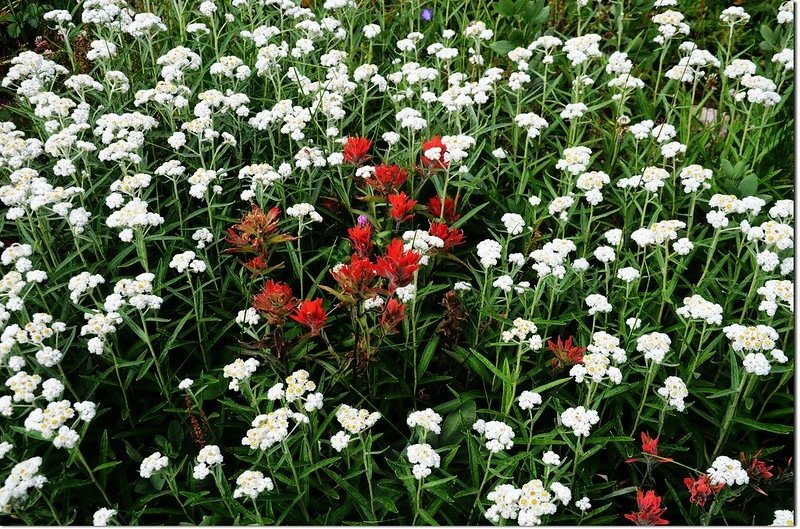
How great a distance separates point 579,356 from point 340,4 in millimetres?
2360

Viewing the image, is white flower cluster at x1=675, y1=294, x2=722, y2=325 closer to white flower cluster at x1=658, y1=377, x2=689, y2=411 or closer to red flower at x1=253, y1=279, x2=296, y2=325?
white flower cluster at x1=658, y1=377, x2=689, y2=411

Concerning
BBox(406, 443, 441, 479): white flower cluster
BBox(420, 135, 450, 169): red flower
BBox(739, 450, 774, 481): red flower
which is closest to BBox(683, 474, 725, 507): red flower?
BBox(739, 450, 774, 481): red flower

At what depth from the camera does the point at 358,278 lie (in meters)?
2.23

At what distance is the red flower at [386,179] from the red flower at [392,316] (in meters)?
0.69

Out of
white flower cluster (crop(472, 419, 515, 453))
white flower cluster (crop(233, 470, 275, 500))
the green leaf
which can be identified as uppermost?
white flower cluster (crop(233, 470, 275, 500))

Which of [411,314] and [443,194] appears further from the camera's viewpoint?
[443,194]

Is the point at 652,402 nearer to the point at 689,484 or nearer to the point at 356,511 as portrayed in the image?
the point at 689,484

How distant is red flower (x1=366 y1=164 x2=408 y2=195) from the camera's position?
2906 millimetres

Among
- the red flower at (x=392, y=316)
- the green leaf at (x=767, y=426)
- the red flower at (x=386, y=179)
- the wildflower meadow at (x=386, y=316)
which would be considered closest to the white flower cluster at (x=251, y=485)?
the wildflower meadow at (x=386, y=316)

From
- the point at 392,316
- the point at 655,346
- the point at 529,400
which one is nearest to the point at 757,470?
the point at 655,346

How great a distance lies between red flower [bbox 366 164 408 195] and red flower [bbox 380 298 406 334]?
2.27 ft

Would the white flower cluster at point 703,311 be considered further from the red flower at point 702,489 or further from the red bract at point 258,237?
the red bract at point 258,237

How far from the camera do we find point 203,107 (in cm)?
308

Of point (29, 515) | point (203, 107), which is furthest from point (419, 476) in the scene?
point (203, 107)
